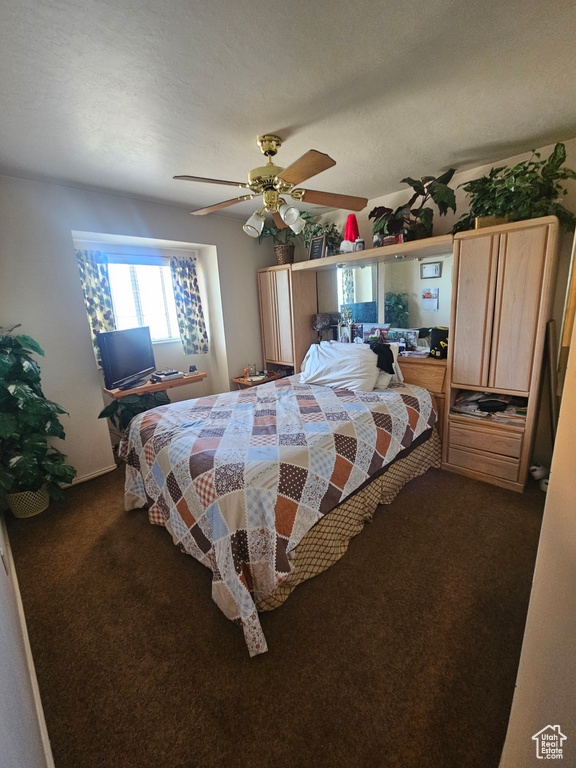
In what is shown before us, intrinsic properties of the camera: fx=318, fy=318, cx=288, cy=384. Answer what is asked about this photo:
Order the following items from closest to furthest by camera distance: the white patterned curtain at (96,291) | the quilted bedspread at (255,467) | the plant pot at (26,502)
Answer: the quilted bedspread at (255,467) < the plant pot at (26,502) < the white patterned curtain at (96,291)

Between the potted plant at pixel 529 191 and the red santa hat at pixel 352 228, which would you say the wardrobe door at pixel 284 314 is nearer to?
the red santa hat at pixel 352 228

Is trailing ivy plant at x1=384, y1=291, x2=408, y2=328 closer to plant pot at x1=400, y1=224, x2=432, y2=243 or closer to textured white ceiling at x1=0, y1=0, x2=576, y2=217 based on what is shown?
plant pot at x1=400, y1=224, x2=432, y2=243

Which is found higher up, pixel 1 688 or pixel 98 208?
pixel 98 208

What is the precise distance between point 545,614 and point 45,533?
→ 2924 mm

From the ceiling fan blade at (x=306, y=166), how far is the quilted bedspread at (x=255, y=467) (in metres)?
1.51

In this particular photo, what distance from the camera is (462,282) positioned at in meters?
2.54

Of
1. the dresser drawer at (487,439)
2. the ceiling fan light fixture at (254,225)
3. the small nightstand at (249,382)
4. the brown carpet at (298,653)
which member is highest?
the ceiling fan light fixture at (254,225)

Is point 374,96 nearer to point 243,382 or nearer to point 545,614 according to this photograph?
point 545,614


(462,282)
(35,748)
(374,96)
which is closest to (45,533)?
(35,748)

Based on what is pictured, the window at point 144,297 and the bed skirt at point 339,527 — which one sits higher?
the window at point 144,297

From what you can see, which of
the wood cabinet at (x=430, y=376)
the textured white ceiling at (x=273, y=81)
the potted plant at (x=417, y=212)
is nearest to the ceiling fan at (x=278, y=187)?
the textured white ceiling at (x=273, y=81)

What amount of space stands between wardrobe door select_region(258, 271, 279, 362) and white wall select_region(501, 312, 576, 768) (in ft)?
12.1

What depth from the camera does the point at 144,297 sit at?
3.78m

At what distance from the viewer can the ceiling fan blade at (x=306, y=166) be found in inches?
63.4
